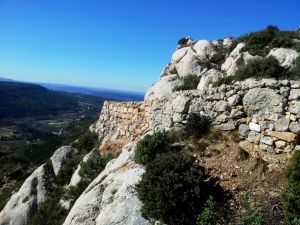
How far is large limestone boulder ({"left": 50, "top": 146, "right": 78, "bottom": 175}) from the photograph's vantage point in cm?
2327

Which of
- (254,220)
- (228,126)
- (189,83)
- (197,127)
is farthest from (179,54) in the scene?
(254,220)

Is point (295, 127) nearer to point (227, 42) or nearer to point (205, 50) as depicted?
point (205, 50)

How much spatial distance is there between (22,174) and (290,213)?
35686 millimetres

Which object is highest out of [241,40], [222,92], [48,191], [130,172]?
[241,40]

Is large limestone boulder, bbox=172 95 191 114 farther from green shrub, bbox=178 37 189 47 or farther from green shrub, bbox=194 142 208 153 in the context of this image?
green shrub, bbox=178 37 189 47

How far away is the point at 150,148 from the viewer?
43.9 feet

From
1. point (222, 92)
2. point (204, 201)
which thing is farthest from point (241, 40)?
point (204, 201)

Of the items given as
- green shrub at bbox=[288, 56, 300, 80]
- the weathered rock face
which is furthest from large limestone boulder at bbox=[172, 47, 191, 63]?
green shrub at bbox=[288, 56, 300, 80]

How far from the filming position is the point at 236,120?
45.2 feet

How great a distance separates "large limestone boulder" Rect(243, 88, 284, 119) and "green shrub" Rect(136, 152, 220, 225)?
363 centimetres

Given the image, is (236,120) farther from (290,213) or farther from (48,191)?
(48,191)

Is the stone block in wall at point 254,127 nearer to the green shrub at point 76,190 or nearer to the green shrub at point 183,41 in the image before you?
the green shrub at point 76,190

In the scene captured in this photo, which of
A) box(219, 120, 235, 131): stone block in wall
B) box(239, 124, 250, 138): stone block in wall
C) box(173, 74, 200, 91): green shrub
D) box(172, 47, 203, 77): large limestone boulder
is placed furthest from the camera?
box(172, 47, 203, 77): large limestone boulder

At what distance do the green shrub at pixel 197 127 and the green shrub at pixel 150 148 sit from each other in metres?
1.21
